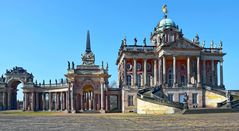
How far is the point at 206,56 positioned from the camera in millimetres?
75688

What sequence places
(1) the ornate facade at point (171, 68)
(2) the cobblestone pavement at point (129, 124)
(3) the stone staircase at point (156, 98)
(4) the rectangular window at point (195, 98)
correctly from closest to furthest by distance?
(2) the cobblestone pavement at point (129, 124) → (3) the stone staircase at point (156, 98) → (4) the rectangular window at point (195, 98) → (1) the ornate facade at point (171, 68)

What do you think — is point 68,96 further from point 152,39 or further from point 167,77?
point 152,39

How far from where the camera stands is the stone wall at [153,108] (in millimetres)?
49469

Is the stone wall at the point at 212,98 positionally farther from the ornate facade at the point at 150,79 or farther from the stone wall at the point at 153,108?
the stone wall at the point at 153,108

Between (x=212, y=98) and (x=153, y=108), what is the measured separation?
18954 mm

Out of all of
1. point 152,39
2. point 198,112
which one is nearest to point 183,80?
point 152,39

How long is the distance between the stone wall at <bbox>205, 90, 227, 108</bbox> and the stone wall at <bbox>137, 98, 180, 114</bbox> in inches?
658

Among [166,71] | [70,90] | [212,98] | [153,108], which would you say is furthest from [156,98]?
[70,90]

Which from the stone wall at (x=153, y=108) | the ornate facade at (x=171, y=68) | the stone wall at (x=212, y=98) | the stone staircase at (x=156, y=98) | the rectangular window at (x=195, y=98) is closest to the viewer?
the stone wall at (x=153, y=108)

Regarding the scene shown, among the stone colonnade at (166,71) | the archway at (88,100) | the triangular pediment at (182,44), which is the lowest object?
the archway at (88,100)

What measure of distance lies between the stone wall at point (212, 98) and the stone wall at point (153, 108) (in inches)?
658

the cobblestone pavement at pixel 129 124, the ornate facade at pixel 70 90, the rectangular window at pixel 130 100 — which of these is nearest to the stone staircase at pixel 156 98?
the rectangular window at pixel 130 100

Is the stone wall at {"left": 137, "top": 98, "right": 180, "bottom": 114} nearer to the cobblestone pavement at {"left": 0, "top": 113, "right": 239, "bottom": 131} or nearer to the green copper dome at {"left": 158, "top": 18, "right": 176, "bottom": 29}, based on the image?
the cobblestone pavement at {"left": 0, "top": 113, "right": 239, "bottom": 131}

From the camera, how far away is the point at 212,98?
65.9 m
